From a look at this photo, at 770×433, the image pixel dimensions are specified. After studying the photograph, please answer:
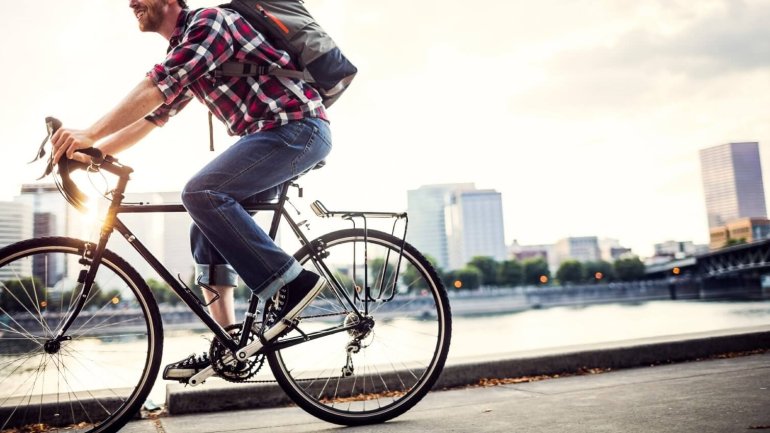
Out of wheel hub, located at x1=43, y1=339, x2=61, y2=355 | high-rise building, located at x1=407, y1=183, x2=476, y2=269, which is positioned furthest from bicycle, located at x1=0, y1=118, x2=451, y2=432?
high-rise building, located at x1=407, y1=183, x2=476, y2=269

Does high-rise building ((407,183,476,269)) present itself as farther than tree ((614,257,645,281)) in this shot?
Yes

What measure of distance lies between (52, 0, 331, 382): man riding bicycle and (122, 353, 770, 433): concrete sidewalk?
0.66m

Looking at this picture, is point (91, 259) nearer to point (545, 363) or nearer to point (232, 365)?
point (232, 365)

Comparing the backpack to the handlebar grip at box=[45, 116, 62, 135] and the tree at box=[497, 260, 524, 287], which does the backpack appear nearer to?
the handlebar grip at box=[45, 116, 62, 135]

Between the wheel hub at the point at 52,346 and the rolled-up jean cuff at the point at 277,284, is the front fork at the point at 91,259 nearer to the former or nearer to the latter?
the wheel hub at the point at 52,346

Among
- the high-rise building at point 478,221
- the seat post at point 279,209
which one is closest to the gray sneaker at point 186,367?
the seat post at point 279,209

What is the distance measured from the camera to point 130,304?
2432mm

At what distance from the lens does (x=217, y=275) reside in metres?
2.66

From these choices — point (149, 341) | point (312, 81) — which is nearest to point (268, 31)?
point (312, 81)

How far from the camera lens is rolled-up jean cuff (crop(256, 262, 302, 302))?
94.9 inches

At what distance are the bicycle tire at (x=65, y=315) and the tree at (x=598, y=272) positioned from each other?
368 feet

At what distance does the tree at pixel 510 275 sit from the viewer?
346 ft

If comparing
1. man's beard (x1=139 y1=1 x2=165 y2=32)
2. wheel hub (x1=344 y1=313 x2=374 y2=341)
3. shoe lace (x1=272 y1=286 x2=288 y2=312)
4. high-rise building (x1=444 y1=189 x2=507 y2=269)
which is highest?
high-rise building (x1=444 y1=189 x2=507 y2=269)

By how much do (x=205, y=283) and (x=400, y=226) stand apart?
0.94 meters
